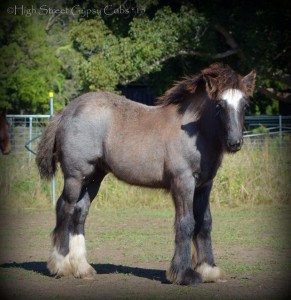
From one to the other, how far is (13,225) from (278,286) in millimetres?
7430

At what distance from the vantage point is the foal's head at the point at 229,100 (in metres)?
7.99

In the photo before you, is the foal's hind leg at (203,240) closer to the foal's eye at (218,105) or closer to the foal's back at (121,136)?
the foal's back at (121,136)

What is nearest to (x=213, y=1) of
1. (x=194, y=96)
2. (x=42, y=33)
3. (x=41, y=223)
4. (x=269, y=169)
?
(x=42, y=33)

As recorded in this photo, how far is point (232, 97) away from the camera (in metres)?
8.12

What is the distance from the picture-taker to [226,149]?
829 cm

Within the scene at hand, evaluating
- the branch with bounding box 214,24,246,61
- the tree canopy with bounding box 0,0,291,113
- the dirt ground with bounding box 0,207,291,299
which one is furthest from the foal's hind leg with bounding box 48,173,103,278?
the branch with bounding box 214,24,246,61

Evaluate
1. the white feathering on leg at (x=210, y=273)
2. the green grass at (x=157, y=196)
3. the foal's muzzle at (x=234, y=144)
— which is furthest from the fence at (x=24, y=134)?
the foal's muzzle at (x=234, y=144)

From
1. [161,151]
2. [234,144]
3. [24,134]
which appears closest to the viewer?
[234,144]

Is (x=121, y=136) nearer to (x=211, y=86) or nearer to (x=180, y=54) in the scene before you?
(x=211, y=86)

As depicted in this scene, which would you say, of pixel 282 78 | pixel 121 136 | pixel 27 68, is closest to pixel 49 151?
pixel 121 136

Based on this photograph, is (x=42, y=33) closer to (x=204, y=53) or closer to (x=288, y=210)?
(x=204, y=53)

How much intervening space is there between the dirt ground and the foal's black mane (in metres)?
2.27

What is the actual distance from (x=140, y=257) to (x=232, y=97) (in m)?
3.30

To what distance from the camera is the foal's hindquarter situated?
8.38 metres
